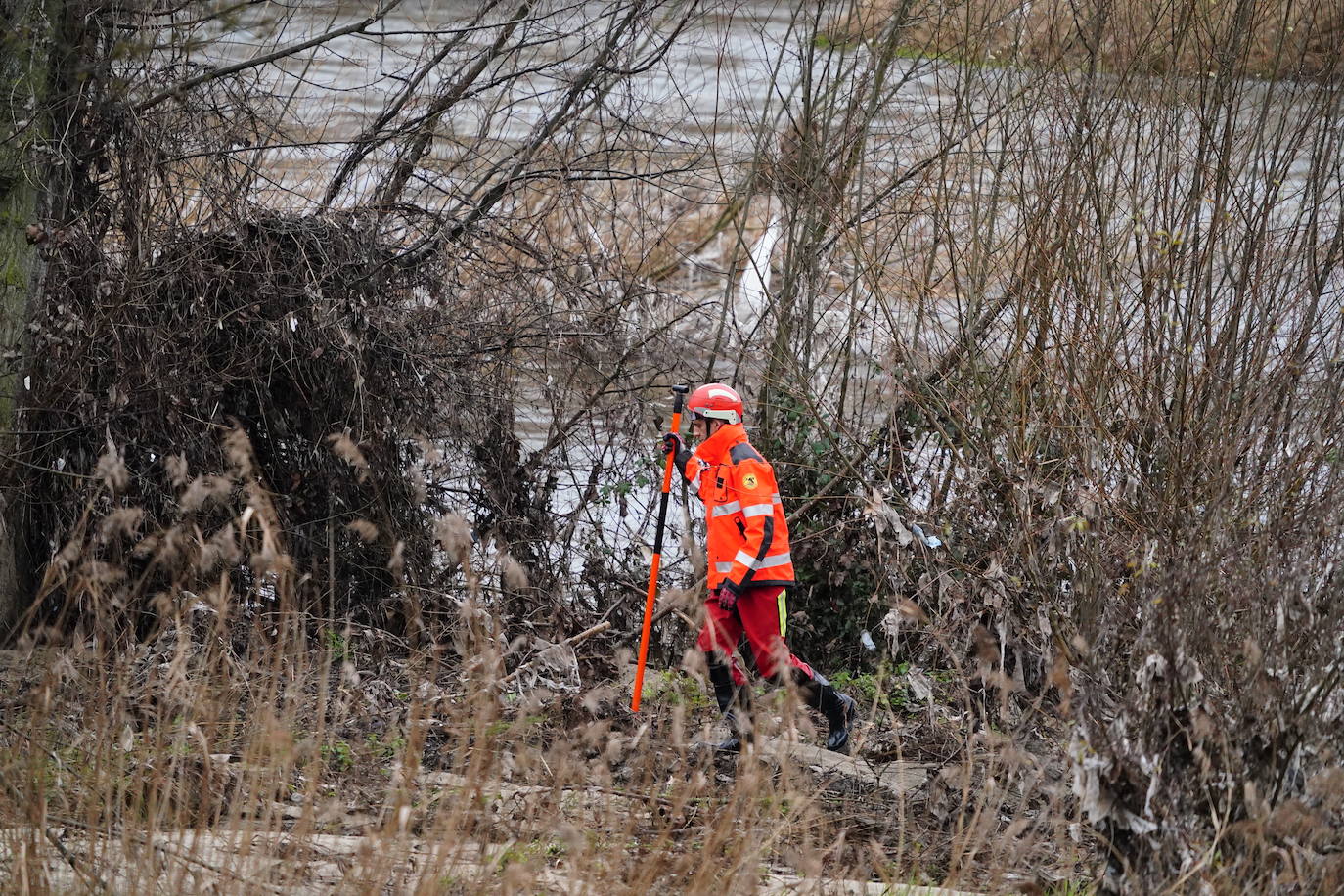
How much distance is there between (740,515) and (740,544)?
0.15m

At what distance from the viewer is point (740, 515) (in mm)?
6863

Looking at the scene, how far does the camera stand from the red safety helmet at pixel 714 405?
6902mm

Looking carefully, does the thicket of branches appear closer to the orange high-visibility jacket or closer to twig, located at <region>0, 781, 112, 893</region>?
the orange high-visibility jacket

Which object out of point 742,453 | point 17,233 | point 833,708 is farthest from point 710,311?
point 17,233

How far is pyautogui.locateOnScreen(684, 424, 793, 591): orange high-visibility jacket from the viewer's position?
6738mm

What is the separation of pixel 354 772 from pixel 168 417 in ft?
10.9

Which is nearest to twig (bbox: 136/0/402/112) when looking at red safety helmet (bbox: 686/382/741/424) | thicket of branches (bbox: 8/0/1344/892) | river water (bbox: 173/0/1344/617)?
thicket of branches (bbox: 8/0/1344/892)

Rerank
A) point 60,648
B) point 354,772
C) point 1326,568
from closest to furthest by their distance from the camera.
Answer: point 1326,568
point 354,772
point 60,648

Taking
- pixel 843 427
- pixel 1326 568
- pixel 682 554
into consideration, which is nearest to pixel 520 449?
pixel 682 554

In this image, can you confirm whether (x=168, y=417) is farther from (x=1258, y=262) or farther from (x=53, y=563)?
(x=1258, y=262)

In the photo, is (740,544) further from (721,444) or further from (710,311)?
(710,311)

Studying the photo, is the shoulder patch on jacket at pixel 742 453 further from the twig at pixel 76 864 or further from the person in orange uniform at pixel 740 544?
the twig at pixel 76 864

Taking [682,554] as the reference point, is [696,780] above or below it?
above

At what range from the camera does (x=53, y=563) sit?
3.37 meters
